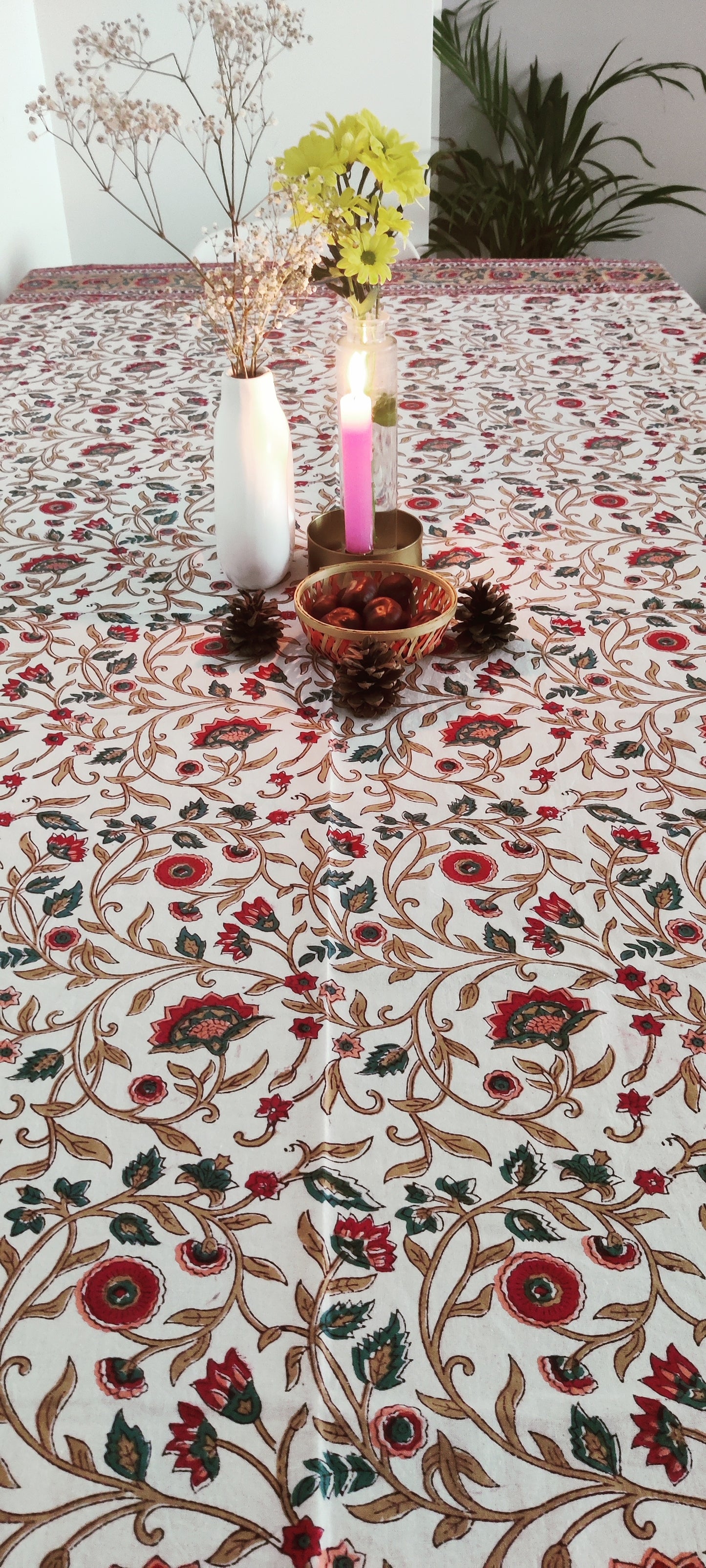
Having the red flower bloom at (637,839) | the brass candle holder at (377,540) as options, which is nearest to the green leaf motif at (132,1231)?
the red flower bloom at (637,839)

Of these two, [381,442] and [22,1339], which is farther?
[381,442]

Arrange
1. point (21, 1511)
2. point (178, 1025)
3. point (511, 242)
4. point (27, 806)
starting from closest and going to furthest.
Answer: point (21, 1511) → point (178, 1025) → point (27, 806) → point (511, 242)

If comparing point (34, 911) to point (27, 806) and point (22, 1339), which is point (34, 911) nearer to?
point (27, 806)

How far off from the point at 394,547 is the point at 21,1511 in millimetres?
923

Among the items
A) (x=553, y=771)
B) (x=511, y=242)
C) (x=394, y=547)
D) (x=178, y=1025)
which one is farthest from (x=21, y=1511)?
(x=511, y=242)

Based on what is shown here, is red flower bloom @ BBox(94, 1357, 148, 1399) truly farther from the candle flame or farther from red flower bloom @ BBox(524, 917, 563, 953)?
the candle flame

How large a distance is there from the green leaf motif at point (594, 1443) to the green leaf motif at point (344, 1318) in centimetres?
11

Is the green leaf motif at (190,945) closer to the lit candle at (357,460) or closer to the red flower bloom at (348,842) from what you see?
the red flower bloom at (348,842)

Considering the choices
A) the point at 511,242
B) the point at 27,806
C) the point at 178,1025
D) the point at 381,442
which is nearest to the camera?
the point at 178,1025

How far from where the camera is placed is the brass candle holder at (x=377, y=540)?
3.87ft

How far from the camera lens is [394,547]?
3.96 feet

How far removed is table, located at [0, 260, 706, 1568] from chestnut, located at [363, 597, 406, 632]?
0.21 feet

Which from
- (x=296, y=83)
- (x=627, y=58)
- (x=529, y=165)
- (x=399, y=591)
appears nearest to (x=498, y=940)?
(x=399, y=591)

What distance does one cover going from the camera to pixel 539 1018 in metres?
0.74
